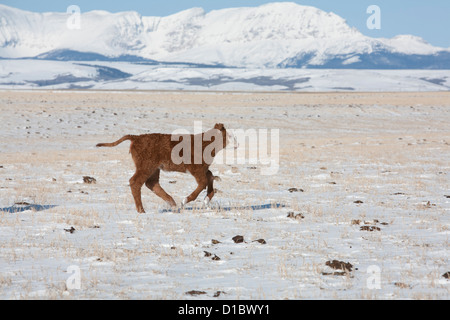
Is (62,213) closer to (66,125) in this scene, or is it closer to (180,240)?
(180,240)

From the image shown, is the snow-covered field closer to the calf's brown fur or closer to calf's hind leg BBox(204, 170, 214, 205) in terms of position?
calf's hind leg BBox(204, 170, 214, 205)

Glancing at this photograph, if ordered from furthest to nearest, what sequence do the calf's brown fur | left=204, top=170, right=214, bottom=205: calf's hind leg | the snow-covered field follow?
1. left=204, top=170, right=214, bottom=205: calf's hind leg
2. the calf's brown fur
3. the snow-covered field

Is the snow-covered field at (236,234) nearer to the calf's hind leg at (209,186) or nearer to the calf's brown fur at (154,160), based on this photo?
the calf's hind leg at (209,186)

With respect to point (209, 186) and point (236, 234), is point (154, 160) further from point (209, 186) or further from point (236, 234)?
point (236, 234)

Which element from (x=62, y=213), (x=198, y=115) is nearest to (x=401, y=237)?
(x=62, y=213)

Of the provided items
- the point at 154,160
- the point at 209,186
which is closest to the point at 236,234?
the point at 209,186

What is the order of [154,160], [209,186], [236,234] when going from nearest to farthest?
[236,234] < [154,160] < [209,186]

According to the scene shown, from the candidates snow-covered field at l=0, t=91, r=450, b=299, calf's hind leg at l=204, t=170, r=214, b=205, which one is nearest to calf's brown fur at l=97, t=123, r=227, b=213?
calf's hind leg at l=204, t=170, r=214, b=205

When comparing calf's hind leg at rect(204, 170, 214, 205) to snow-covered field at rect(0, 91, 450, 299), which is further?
calf's hind leg at rect(204, 170, 214, 205)

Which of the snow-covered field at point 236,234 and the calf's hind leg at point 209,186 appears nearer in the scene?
the snow-covered field at point 236,234

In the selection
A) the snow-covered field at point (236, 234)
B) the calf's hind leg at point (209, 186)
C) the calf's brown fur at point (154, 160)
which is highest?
the calf's brown fur at point (154, 160)

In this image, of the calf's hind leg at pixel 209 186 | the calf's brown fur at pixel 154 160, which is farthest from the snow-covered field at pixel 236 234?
the calf's brown fur at pixel 154 160

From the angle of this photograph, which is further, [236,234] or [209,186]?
[209,186]
